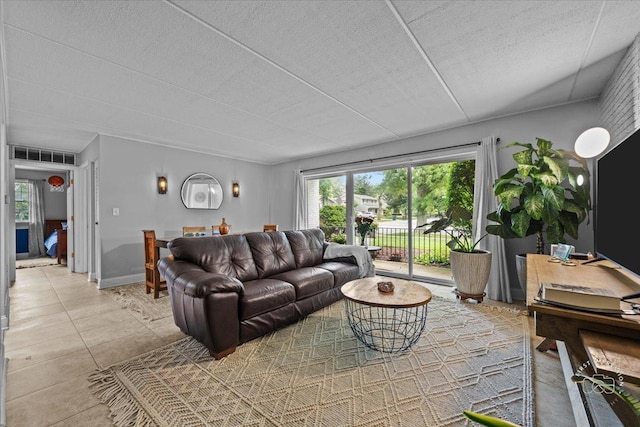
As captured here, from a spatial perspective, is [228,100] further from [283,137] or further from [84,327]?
[84,327]

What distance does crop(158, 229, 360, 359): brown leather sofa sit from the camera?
2.08m

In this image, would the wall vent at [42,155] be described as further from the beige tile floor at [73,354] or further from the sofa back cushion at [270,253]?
the sofa back cushion at [270,253]

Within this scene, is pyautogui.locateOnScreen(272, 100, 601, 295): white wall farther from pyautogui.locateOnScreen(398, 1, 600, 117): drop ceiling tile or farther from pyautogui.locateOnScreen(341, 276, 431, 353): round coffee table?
pyautogui.locateOnScreen(341, 276, 431, 353): round coffee table

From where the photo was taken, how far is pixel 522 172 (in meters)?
2.85

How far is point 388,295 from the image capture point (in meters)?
2.23

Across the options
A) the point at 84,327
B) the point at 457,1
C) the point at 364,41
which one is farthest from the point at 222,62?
the point at 84,327

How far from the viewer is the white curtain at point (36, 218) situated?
6906 mm

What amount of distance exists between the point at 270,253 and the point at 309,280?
0.65 m

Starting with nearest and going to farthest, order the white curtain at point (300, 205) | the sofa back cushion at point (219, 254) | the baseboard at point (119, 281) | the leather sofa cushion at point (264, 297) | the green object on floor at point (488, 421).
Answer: the green object on floor at point (488, 421) → the leather sofa cushion at point (264, 297) → the sofa back cushion at point (219, 254) → the baseboard at point (119, 281) → the white curtain at point (300, 205)

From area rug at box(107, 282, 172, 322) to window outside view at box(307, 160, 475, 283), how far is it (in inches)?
126

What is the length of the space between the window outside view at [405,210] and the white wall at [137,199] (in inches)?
107

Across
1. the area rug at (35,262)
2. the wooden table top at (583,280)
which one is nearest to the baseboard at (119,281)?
the area rug at (35,262)

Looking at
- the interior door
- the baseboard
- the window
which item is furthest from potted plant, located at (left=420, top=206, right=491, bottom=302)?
the window

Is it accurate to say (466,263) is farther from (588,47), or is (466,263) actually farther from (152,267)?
(152,267)
